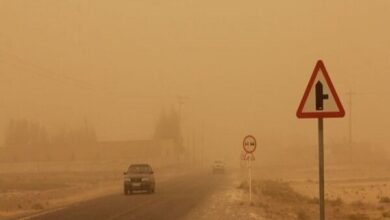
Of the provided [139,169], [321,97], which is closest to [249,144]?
[139,169]

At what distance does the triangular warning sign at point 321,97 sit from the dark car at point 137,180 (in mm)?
37460

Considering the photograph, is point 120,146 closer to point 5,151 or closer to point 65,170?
point 5,151

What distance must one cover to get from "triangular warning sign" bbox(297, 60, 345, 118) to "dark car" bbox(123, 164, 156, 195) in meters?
37.5

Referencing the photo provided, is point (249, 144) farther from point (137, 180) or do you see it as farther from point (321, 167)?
point (321, 167)

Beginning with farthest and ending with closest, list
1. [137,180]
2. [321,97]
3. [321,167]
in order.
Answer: [137,180] < [321,167] < [321,97]

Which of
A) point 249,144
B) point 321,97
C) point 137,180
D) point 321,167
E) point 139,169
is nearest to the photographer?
point 321,97

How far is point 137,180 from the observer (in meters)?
47.2

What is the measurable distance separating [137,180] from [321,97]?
124 feet

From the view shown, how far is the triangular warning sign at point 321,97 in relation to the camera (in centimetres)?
1017

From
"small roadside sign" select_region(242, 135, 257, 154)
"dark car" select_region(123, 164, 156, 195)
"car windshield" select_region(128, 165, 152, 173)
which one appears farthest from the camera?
"car windshield" select_region(128, 165, 152, 173)

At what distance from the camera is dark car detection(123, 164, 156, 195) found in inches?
1852

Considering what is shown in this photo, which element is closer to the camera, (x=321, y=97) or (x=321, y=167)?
(x=321, y=97)

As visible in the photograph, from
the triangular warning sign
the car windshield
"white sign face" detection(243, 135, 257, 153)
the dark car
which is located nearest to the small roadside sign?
"white sign face" detection(243, 135, 257, 153)

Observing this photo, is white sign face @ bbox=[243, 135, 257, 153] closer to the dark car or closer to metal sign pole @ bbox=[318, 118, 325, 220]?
the dark car
